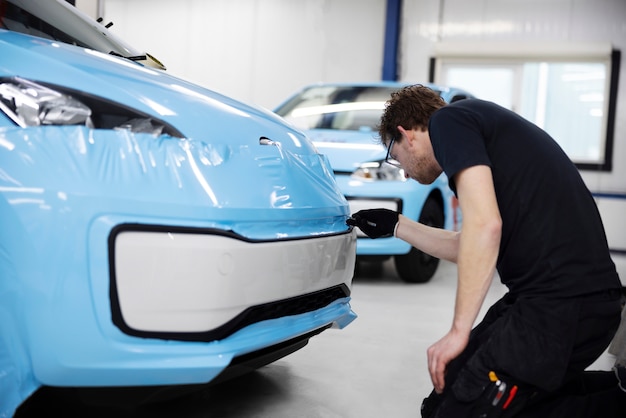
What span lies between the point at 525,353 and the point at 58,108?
114 centimetres

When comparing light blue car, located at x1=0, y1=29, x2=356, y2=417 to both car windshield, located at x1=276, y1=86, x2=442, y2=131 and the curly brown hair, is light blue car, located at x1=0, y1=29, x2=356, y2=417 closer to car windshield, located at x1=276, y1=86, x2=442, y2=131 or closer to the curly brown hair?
the curly brown hair

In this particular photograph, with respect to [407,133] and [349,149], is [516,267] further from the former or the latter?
[349,149]

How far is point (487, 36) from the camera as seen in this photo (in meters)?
8.15

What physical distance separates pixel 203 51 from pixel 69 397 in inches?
327

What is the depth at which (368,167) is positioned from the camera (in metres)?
3.90

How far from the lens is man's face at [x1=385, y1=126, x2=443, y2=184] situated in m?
1.75

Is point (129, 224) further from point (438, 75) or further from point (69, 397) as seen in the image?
point (438, 75)

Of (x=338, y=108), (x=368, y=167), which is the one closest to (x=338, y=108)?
(x=338, y=108)

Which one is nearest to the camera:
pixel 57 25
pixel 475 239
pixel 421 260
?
pixel 475 239

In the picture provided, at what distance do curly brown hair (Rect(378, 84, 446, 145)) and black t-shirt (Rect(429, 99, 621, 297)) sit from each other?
144mm

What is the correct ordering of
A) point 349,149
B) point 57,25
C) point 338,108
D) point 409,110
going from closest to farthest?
point 409,110 < point 57,25 < point 349,149 < point 338,108

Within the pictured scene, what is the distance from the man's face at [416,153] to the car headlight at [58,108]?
0.69 m

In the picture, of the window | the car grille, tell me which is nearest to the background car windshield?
the car grille

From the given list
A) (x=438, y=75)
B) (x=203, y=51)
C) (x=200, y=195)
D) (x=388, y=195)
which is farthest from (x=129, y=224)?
(x=203, y=51)
